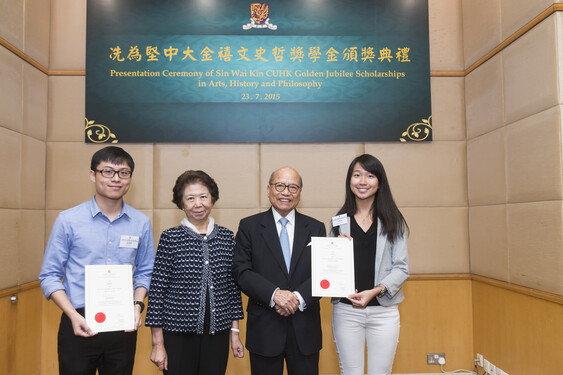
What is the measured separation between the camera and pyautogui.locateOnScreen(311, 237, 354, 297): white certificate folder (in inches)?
73.2

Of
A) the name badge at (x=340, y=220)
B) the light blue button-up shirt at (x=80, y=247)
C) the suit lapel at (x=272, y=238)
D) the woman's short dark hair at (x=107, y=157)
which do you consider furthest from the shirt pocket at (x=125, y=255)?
the name badge at (x=340, y=220)

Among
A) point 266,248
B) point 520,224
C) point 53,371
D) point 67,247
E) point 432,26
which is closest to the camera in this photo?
point 67,247

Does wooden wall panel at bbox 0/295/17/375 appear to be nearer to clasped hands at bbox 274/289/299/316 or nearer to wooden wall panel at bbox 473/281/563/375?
clasped hands at bbox 274/289/299/316

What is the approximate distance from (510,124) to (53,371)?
3908 mm

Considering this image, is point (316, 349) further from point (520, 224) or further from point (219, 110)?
point (219, 110)

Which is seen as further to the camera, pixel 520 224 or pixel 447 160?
pixel 447 160

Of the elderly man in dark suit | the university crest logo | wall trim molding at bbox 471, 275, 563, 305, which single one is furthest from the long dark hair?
the university crest logo

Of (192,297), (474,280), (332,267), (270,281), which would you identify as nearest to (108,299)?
(192,297)

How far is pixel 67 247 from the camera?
5.88 ft

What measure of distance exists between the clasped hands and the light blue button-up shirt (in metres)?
0.70

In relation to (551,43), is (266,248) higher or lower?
lower

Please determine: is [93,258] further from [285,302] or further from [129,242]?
[285,302]

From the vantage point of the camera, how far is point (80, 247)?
1.79m

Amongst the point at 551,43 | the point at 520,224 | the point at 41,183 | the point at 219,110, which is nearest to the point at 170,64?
the point at 219,110
